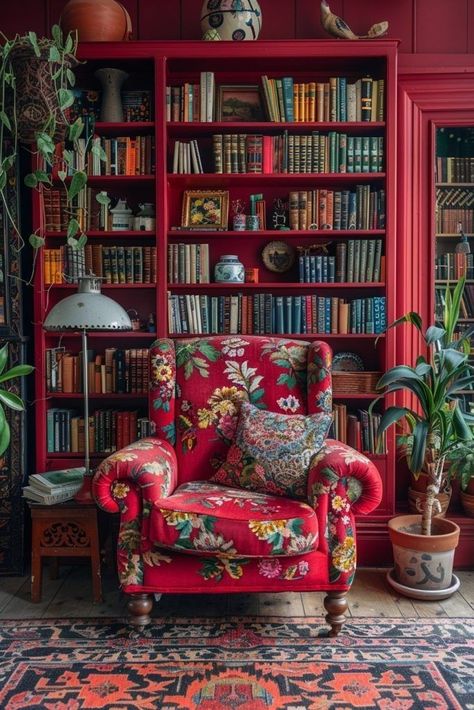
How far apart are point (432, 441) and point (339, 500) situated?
2.10 ft

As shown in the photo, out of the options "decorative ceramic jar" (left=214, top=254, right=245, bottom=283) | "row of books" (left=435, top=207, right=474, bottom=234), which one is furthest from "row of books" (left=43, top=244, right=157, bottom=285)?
"row of books" (left=435, top=207, right=474, bottom=234)

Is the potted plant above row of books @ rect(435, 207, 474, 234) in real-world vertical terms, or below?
below

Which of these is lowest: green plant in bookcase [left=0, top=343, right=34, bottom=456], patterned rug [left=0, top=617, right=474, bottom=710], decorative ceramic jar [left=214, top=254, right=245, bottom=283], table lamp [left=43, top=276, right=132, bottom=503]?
patterned rug [left=0, top=617, right=474, bottom=710]

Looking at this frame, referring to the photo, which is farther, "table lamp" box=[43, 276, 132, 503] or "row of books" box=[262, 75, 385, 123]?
"row of books" box=[262, 75, 385, 123]

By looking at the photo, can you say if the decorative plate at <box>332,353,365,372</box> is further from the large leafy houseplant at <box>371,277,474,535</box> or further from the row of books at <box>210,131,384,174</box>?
the row of books at <box>210,131,384,174</box>

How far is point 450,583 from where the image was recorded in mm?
2688

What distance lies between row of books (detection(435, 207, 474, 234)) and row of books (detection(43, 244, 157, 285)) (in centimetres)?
155

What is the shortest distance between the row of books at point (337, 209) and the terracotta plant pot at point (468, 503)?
1371mm

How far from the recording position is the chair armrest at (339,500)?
2.27 m

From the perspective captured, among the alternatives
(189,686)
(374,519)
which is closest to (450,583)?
(374,519)

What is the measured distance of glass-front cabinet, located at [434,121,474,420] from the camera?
332 cm

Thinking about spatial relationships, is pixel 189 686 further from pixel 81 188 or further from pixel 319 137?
pixel 319 137

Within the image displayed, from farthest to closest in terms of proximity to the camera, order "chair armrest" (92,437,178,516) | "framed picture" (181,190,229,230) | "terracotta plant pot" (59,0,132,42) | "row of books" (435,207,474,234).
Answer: "row of books" (435,207,474,234) → "framed picture" (181,190,229,230) → "terracotta plant pot" (59,0,132,42) → "chair armrest" (92,437,178,516)

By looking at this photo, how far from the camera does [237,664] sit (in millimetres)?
2125
